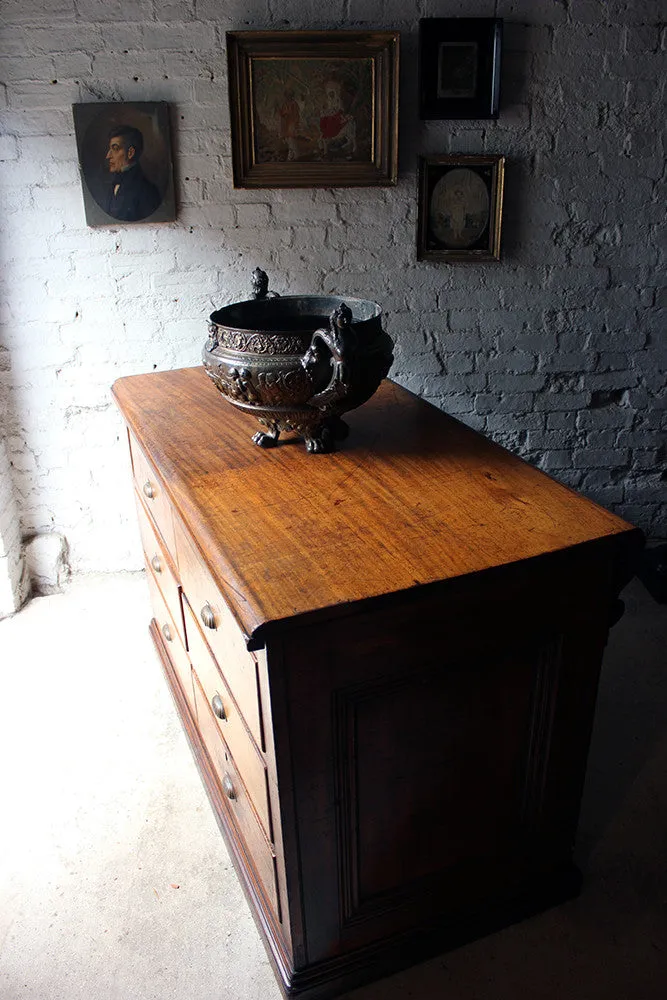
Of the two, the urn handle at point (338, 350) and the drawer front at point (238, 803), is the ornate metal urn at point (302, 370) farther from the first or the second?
the drawer front at point (238, 803)

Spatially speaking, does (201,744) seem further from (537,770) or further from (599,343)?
(599,343)

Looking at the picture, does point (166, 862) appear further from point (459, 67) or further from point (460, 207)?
point (459, 67)

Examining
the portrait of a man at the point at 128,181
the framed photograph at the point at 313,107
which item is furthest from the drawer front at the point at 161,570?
the framed photograph at the point at 313,107

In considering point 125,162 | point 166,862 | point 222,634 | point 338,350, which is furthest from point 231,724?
point 125,162

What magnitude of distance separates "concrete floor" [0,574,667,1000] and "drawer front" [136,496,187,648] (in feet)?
1.27

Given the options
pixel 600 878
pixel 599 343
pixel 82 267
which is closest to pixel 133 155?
pixel 82 267

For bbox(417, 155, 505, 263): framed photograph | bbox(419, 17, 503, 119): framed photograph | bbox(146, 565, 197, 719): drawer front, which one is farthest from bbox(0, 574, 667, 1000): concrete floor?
bbox(419, 17, 503, 119): framed photograph

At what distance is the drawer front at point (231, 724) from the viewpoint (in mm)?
1395

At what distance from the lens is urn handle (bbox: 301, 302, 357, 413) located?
1.44 m

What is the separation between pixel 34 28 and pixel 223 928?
7.67 ft

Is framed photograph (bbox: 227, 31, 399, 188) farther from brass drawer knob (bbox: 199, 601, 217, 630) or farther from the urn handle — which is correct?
brass drawer knob (bbox: 199, 601, 217, 630)

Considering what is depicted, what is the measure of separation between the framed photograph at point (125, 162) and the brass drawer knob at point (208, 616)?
143 centimetres

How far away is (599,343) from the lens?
2.74 metres

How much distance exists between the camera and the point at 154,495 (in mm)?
1899
